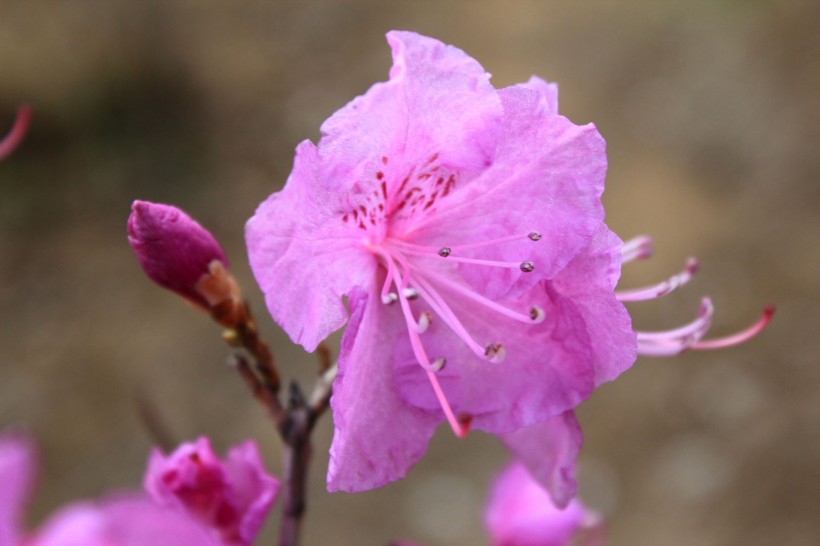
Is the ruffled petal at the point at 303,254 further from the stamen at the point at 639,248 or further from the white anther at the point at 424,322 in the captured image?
the stamen at the point at 639,248

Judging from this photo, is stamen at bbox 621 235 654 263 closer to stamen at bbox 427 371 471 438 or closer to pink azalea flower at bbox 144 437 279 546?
stamen at bbox 427 371 471 438

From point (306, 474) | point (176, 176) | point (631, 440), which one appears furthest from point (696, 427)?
point (306, 474)

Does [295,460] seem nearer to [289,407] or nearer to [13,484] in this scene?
[289,407]

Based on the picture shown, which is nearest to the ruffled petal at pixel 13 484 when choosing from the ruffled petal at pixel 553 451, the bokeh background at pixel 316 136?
the ruffled petal at pixel 553 451

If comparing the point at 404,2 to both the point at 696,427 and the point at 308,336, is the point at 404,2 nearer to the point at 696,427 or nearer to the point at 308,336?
the point at 696,427

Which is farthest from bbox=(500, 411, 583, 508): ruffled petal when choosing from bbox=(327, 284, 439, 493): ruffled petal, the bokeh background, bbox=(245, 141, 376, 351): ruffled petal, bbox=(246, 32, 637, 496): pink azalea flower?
the bokeh background
